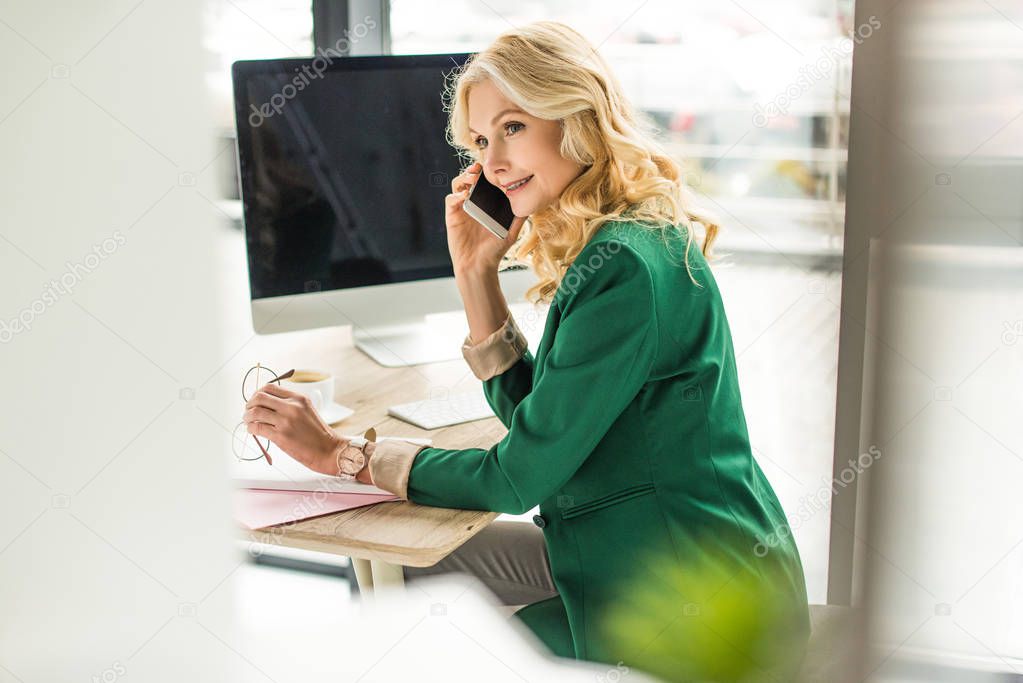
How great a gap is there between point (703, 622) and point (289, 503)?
0.51 m

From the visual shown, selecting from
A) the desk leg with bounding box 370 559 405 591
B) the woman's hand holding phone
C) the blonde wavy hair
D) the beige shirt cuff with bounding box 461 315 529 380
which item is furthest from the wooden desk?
the blonde wavy hair

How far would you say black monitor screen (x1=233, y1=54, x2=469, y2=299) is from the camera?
4.85 feet

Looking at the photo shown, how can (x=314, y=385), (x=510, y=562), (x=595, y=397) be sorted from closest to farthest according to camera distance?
(x=595, y=397) < (x=314, y=385) < (x=510, y=562)

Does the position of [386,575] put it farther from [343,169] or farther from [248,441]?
[343,169]

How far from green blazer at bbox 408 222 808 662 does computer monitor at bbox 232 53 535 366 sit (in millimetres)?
530

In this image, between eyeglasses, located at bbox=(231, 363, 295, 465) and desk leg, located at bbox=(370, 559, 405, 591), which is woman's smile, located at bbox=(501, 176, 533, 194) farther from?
desk leg, located at bbox=(370, 559, 405, 591)

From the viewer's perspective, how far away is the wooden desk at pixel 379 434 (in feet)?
3.41

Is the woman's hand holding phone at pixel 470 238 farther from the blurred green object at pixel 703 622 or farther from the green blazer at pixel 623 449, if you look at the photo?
the blurred green object at pixel 703 622

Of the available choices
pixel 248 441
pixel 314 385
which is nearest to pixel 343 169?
pixel 314 385

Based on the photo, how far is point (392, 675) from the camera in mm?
436

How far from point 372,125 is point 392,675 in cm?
124

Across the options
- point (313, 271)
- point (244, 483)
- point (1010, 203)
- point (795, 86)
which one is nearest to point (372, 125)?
point (313, 271)

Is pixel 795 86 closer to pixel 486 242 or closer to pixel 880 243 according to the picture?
pixel 486 242

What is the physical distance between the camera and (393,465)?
1136 mm
